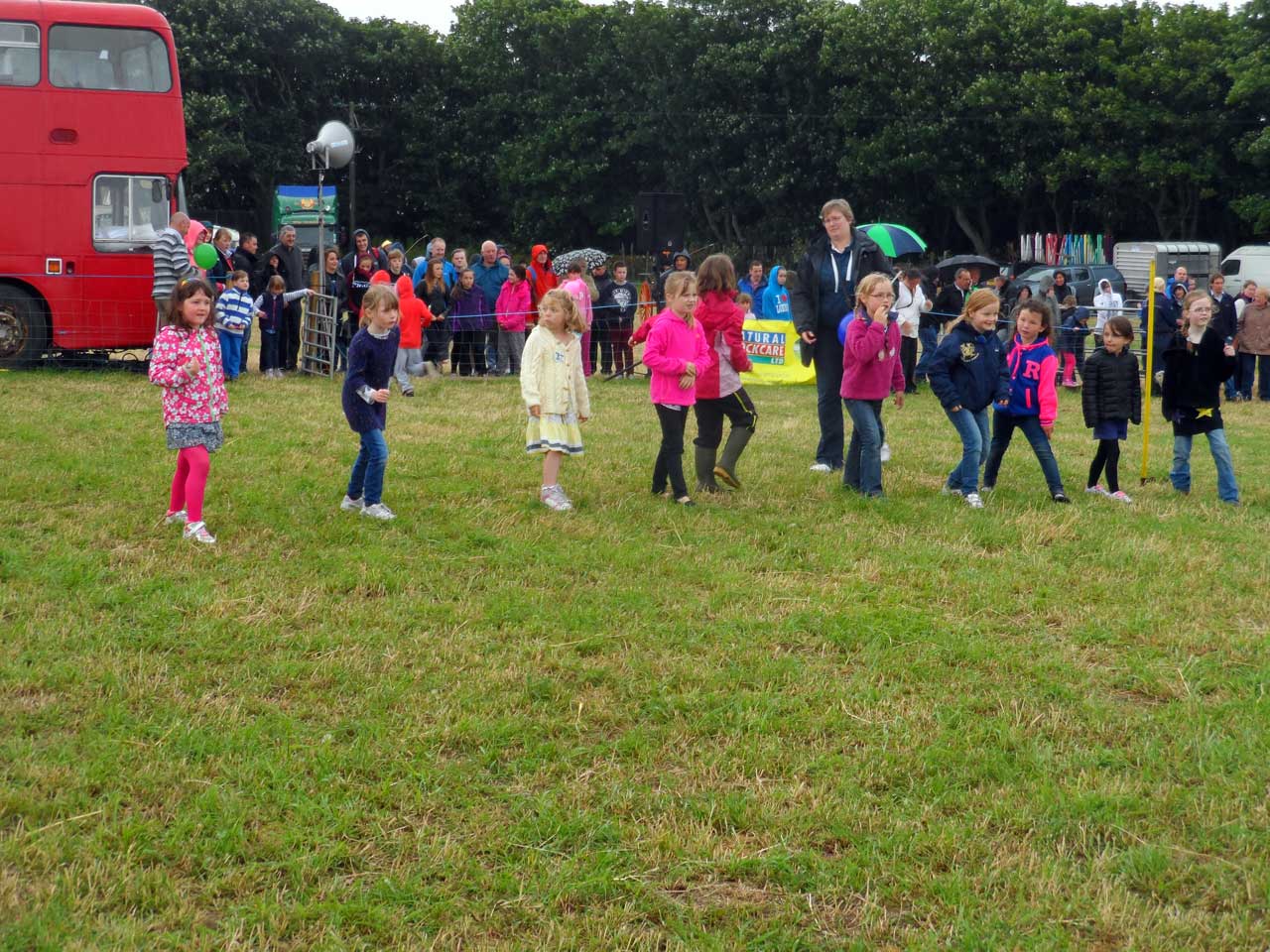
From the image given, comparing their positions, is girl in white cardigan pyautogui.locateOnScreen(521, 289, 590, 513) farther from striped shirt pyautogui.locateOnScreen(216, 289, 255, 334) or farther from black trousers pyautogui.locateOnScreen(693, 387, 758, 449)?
striped shirt pyautogui.locateOnScreen(216, 289, 255, 334)

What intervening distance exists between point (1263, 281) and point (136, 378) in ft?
→ 101

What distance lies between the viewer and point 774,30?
49812mm

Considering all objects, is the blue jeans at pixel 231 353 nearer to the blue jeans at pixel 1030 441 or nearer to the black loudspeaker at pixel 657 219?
the blue jeans at pixel 1030 441

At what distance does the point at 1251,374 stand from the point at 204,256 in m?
14.9

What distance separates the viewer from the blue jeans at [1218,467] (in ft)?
34.3

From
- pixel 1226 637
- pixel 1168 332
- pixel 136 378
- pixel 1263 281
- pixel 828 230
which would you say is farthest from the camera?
pixel 1263 281

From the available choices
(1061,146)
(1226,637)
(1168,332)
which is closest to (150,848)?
(1226,637)

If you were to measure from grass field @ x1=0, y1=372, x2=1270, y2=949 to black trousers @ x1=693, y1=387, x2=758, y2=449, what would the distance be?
754mm

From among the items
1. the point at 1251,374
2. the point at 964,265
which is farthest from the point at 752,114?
the point at 1251,374

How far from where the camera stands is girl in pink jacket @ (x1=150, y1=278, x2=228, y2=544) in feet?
25.5

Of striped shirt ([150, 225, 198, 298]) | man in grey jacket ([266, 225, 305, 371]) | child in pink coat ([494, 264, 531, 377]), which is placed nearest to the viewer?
striped shirt ([150, 225, 198, 298])

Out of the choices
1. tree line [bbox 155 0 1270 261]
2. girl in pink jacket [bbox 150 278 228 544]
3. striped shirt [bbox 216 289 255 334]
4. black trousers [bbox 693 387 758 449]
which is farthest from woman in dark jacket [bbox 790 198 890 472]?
tree line [bbox 155 0 1270 261]

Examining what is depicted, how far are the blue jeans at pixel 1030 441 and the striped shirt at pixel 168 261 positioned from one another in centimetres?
971

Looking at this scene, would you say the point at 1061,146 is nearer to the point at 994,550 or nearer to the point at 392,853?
the point at 994,550
